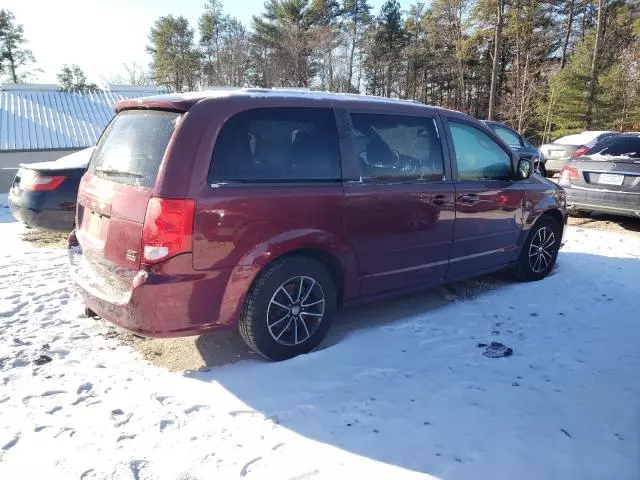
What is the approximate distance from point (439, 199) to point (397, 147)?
0.59m

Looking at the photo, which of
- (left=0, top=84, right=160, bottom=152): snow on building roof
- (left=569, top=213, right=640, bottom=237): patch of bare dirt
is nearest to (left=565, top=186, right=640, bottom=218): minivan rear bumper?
(left=569, top=213, right=640, bottom=237): patch of bare dirt

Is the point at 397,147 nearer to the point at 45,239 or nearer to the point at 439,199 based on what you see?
the point at 439,199

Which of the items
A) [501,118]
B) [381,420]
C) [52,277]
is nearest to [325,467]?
[381,420]

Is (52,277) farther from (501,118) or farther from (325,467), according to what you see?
(501,118)

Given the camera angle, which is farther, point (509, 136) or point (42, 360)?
point (509, 136)

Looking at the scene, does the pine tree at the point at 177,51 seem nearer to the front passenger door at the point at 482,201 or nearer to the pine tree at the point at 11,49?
the pine tree at the point at 11,49

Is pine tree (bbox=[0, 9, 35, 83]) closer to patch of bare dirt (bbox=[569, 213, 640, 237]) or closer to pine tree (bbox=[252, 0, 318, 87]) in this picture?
pine tree (bbox=[252, 0, 318, 87])

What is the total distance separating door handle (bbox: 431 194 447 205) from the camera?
4.12 meters

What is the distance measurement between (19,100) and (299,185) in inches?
742

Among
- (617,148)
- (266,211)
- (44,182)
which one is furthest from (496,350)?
(617,148)

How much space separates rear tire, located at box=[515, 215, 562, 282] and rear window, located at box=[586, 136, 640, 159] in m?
3.12

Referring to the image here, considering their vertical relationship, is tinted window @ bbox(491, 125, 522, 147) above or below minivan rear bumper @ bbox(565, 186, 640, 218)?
above

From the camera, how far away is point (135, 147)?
128 inches

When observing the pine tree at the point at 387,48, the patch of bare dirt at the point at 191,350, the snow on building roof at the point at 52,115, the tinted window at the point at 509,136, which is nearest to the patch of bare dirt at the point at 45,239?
the patch of bare dirt at the point at 191,350
